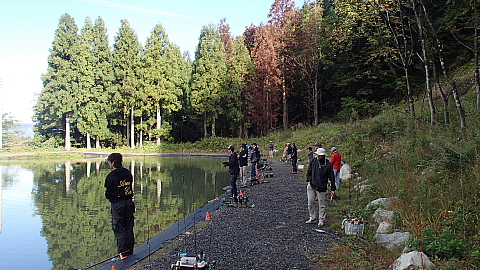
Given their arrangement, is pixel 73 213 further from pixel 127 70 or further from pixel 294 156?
pixel 127 70

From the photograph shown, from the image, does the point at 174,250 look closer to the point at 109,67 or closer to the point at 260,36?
the point at 260,36

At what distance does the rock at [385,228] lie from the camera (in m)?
6.13

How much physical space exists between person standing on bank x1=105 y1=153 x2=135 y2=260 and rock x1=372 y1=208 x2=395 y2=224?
4630mm

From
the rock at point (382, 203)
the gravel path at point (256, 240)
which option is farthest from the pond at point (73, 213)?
the rock at point (382, 203)

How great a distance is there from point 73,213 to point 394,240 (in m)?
9.12

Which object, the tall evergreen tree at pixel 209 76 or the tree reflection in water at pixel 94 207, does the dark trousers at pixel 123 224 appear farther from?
the tall evergreen tree at pixel 209 76

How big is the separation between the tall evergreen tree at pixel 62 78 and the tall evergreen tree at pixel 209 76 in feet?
42.8

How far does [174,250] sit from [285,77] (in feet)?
105

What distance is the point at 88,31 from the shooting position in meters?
39.7

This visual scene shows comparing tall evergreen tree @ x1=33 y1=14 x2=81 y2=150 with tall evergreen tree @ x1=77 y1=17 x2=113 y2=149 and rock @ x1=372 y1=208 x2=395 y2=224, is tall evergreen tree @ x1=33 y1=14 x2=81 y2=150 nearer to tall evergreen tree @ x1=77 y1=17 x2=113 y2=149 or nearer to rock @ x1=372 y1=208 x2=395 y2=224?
tall evergreen tree @ x1=77 y1=17 x2=113 y2=149

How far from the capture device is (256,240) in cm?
660

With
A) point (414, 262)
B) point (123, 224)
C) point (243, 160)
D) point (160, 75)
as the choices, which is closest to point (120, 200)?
point (123, 224)

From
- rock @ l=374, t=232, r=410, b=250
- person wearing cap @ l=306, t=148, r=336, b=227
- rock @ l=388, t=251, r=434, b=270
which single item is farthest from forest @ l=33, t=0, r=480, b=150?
rock @ l=388, t=251, r=434, b=270

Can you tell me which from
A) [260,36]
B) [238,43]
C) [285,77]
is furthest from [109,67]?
[285,77]
